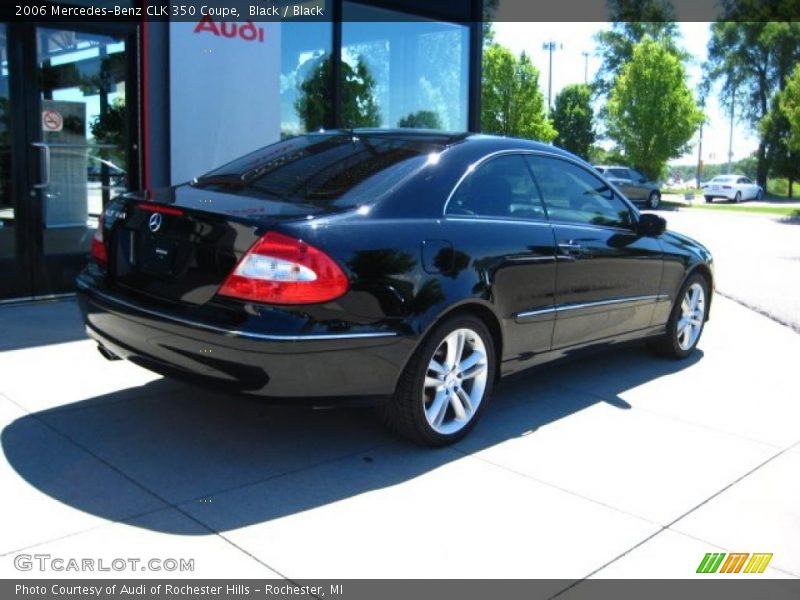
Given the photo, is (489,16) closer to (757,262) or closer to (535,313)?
(757,262)

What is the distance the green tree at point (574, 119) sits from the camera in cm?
5381

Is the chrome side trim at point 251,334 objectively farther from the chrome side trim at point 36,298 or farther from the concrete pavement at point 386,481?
the chrome side trim at point 36,298

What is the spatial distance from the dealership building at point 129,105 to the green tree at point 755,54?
44.9 meters

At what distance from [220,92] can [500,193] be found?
4314 millimetres

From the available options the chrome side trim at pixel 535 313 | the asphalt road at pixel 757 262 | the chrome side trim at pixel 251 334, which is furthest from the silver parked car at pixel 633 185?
the chrome side trim at pixel 251 334

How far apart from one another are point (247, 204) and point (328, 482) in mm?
1309

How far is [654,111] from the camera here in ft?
130

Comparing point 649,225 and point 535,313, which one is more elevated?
point 649,225

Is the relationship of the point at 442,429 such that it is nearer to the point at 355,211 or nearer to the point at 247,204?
the point at 355,211

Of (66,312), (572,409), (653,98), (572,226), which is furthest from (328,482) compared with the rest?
(653,98)

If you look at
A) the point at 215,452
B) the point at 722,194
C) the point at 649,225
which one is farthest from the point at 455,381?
the point at 722,194

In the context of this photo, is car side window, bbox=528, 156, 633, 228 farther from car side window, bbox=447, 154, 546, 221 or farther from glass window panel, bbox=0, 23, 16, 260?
glass window panel, bbox=0, 23, 16, 260

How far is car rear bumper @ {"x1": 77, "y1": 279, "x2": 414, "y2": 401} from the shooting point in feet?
11.1
